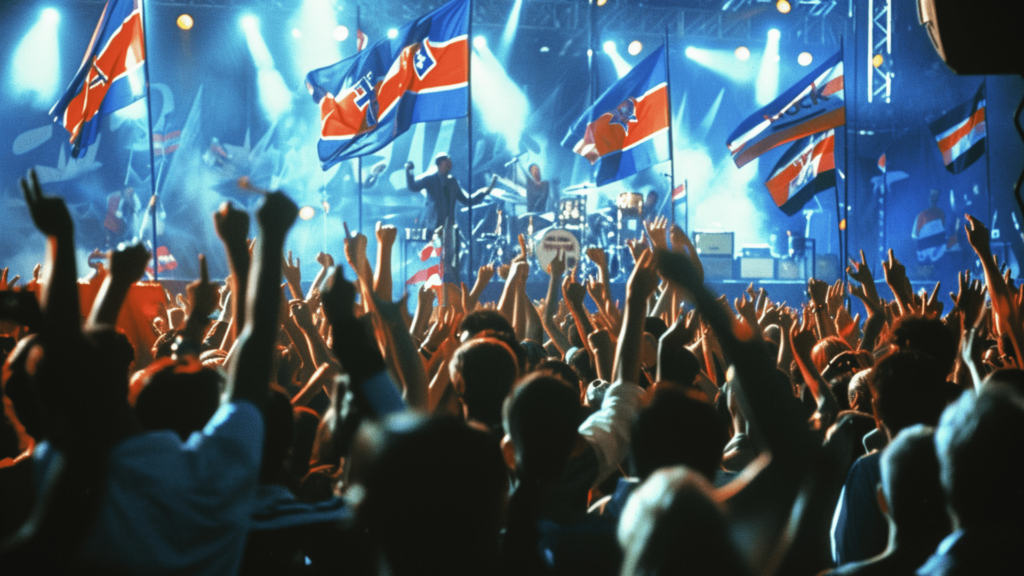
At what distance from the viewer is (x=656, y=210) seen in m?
19.5

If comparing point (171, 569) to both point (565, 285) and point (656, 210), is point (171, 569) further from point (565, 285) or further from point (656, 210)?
point (656, 210)

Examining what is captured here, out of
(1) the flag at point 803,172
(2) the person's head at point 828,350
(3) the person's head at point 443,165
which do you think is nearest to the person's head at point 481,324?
(2) the person's head at point 828,350

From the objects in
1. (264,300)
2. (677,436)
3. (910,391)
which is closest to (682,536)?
(677,436)

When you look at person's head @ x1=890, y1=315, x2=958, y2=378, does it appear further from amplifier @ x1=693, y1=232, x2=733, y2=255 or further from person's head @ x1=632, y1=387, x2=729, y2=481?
amplifier @ x1=693, y1=232, x2=733, y2=255

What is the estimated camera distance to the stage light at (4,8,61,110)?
17141 mm

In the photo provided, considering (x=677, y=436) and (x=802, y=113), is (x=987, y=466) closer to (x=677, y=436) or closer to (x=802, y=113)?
(x=677, y=436)

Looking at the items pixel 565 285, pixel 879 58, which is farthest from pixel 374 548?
pixel 879 58

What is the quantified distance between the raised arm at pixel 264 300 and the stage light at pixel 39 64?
1913 cm

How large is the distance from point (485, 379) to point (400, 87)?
6476 mm

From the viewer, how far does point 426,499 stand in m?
0.92

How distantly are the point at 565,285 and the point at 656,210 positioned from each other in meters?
16.2

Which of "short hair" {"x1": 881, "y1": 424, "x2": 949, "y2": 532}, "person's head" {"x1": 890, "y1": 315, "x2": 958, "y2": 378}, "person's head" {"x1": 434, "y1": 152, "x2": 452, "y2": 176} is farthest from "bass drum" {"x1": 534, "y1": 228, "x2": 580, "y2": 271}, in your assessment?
"short hair" {"x1": 881, "y1": 424, "x2": 949, "y2": 532}

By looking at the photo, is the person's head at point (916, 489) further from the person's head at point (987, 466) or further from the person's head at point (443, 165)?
the person's head at point (443, 165)

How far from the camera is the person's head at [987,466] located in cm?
119
